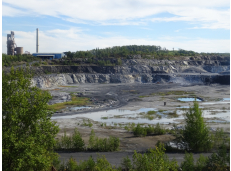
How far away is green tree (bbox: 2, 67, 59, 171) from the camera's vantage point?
999 centimetres

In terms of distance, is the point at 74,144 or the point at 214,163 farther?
the point at 74,144

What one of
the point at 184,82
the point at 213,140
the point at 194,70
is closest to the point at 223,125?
the point at 213,140

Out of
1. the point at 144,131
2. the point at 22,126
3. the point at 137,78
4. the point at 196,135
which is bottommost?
the point at 144,131

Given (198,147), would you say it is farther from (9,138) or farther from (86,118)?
(86,118)

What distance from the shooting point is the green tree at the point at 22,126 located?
9.99 meters

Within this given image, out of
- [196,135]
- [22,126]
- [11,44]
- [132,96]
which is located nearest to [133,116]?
[196,135]

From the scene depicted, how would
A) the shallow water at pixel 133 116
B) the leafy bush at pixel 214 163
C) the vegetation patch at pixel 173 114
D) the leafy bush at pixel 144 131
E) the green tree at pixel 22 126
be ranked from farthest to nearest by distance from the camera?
the vegetation patch at pixel 173 114, the shallow water at pixel 133 116, the leafy bush at pixel 144 131, the leafy bush at pixel 214 163, the green tree at pixel 22 126

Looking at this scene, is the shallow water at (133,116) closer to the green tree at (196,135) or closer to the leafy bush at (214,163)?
the green tree at (196,135)

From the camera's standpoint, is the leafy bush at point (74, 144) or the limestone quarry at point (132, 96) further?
the limestone quarry at point (132, 96)

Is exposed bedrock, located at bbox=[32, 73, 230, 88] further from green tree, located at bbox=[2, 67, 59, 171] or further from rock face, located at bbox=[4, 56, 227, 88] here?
green tree, located at bbox=[2, 67, 59, 171]

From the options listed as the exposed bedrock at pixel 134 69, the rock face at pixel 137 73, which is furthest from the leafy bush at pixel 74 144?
the exposed bedrock at pixel 134 69

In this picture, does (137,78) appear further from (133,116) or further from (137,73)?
(133,116)

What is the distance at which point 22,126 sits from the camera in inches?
423

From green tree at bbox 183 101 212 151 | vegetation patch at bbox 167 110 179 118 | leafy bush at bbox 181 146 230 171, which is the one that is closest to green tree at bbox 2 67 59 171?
leafy bush at bbox 181 146 230 171
